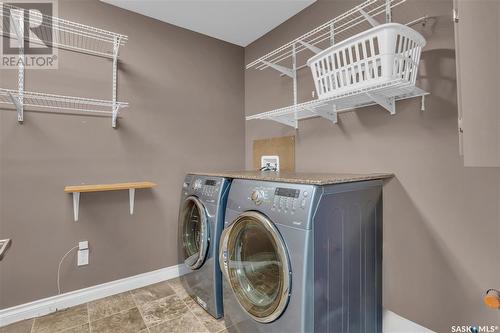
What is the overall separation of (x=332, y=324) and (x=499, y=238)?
88cm

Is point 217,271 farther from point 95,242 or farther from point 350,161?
point 350,161

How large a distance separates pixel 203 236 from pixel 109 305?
954 millimetres

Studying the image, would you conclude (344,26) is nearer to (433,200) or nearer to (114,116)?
(433,200)

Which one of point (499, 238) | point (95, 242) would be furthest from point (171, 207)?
point (499, 238)

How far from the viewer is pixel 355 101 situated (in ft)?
5.31

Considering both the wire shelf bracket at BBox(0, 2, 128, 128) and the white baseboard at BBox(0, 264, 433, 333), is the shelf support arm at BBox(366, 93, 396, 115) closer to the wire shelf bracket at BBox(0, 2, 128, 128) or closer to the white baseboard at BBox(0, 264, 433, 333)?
the white baseboard at BBox(0, 264, 433, 333)

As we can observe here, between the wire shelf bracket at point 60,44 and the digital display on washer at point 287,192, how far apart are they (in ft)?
4.29

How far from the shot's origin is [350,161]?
1756 mm

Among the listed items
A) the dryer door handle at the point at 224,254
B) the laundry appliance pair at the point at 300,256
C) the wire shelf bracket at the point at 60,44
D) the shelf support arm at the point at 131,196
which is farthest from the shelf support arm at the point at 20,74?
the dryer door handle at the point at 224,254

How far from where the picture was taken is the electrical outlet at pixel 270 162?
7.70 ft

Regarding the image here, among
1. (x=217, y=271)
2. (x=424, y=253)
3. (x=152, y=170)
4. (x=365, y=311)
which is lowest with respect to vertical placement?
(x=365, y=311)

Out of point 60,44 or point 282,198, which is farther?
point 60,44

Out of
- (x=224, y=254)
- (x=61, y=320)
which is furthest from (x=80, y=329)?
(x=224, y=254)

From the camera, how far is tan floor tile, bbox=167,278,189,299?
6.70 ft
